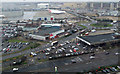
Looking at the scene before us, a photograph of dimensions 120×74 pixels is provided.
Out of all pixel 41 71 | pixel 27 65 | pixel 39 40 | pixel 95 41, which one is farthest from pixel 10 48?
pixel 95 41

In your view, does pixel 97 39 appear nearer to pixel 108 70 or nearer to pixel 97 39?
pixel 97 39

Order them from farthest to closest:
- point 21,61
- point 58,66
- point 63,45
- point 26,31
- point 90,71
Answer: point 26,31, point 63,45, point 21,61, point 58,66, point 90,71

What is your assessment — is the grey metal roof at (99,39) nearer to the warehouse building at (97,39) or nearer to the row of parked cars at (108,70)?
the warehouse building at (97,39)

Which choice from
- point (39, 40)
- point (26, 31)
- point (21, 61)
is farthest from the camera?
point (26, 31)

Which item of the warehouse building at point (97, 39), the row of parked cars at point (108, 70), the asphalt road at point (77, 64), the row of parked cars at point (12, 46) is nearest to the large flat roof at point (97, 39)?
the warehouse building at point (97, 39)

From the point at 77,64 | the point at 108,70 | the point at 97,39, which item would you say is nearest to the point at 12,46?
the point at 77,64

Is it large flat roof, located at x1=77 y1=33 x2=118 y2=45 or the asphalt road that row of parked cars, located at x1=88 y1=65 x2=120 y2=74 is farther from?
large flat roof, located at x1=77 y1=33 x2=118 y2=45

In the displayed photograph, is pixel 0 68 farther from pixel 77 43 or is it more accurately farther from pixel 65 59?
pixel 77 43

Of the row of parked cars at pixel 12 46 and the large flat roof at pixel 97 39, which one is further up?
the large flat roof at pixel 97 39

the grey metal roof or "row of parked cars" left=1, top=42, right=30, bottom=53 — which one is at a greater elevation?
the grey metal roof

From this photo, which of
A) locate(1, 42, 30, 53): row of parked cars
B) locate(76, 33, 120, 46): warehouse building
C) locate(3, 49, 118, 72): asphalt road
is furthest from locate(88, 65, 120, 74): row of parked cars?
locate(1, 42, 30, 53): row of parked cars

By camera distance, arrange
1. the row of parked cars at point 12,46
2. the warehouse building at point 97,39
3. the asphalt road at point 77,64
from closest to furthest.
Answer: the asphalt road at point 77,64 < the warehouse building at point 97,39 < the row of parked cars at point 12,46
